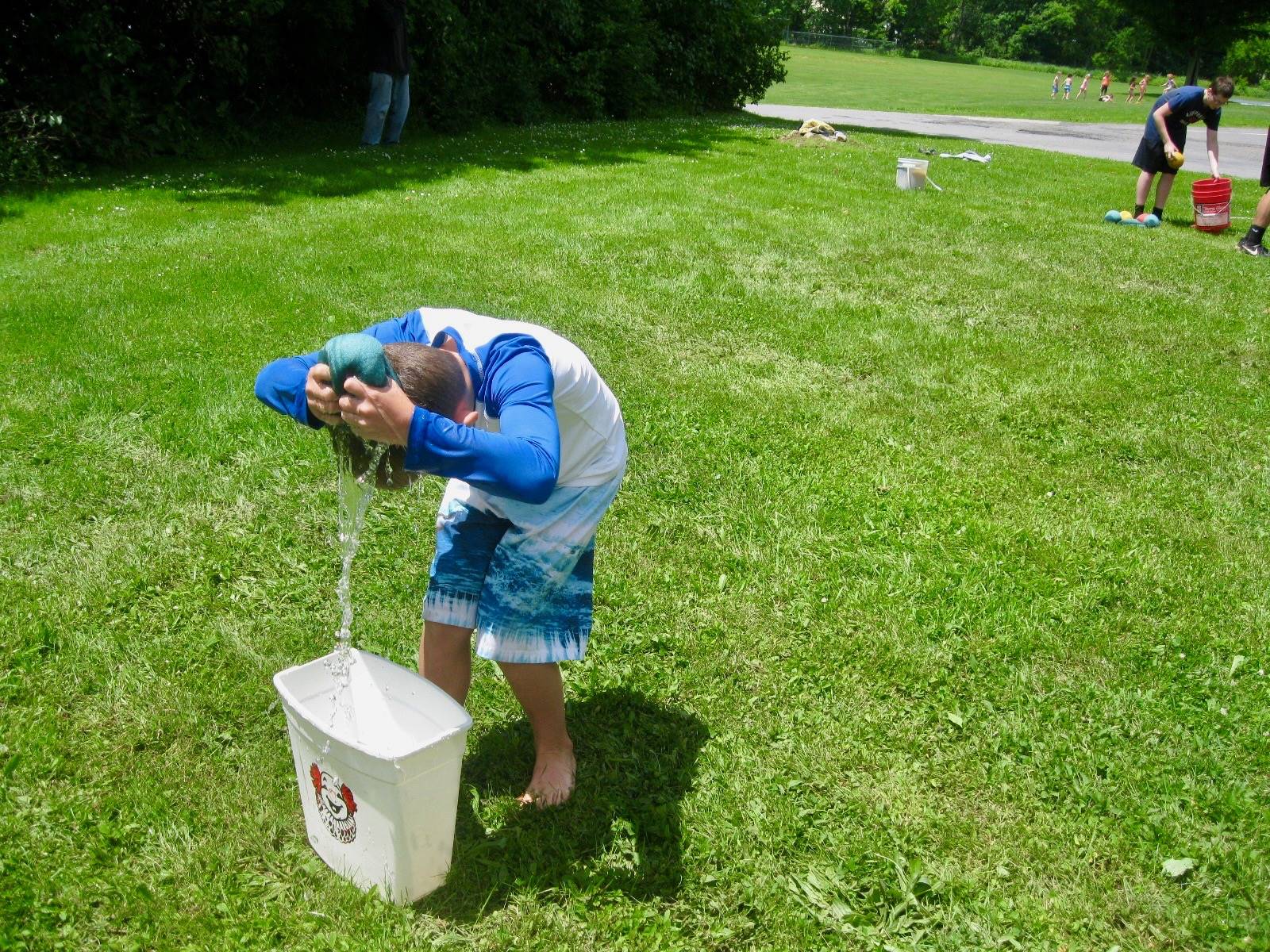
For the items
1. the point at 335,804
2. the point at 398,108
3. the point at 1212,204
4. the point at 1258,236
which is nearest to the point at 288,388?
the point at 335,804

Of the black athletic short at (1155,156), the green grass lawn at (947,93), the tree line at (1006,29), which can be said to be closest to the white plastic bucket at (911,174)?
the black athletic short at (1155,156)

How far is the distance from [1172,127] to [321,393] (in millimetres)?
11047

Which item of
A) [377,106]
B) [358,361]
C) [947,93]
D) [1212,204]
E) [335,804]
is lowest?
[335,804]

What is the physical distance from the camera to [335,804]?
242cm

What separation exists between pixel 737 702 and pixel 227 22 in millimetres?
11141

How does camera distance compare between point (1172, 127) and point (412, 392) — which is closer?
point (412, 392)

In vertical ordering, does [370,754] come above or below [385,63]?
below

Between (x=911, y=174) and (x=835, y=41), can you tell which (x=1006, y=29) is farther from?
(x=911, y=174)

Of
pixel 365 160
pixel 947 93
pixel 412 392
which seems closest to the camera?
pixel 412 392

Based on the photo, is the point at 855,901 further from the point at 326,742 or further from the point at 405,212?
the point at 405,212

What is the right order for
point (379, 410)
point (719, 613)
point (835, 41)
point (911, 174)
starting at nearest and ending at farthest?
point (379, 410) → point (719, 613) → point (911, 174) → point (835, 41)

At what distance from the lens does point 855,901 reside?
2570 millimetres

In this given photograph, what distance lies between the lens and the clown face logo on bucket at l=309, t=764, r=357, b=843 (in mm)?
2369

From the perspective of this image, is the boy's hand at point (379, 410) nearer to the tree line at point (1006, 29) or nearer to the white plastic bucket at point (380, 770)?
the white plastic bucket at point (380, 770)
